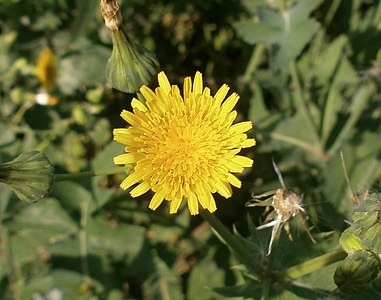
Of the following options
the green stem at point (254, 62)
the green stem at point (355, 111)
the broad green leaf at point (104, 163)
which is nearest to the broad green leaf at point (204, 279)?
the broad green leaf at point (104, 163)

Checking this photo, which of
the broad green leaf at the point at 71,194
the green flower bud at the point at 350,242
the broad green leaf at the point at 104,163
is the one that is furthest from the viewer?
the broad green leaf at the point at 71,194

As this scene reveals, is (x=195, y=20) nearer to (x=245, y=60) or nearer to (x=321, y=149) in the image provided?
(x=245, y=60)

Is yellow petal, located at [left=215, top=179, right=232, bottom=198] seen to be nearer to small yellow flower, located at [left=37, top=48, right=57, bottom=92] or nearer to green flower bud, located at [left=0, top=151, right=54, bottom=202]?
green flower bud, located at [left=0, top=151, right=54, bottom=202]

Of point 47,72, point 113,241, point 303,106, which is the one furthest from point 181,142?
point 47,72

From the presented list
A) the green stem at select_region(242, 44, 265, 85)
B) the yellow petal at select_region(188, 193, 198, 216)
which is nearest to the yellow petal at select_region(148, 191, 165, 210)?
the yellow petal at select_region(188, 193, 198, 216)

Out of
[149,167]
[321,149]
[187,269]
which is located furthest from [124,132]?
[187,269]

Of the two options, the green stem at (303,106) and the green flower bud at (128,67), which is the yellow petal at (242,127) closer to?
the green flower bud at (128,67)

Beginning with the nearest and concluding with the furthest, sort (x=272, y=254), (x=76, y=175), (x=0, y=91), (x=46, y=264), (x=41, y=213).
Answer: (x=76, y=175) < (x=272, y=254) < (x=41, y=213) < (x=46, y=264) < (x=0, y=91)
